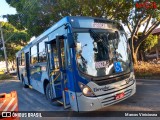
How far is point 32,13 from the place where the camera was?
13.2 m

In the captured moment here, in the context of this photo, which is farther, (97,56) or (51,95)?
(51,95)

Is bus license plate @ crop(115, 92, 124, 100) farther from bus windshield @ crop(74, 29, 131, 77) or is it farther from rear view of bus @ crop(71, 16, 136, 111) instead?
bus windshield @ crop(74, 29, 131, 77)

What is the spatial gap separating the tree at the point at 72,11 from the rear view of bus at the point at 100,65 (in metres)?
5.19

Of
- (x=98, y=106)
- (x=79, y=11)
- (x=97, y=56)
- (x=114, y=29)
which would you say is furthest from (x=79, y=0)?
(x=98, y=106)

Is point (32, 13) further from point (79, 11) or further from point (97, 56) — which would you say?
point (97, 56)

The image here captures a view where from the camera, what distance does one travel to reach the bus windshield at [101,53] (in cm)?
555

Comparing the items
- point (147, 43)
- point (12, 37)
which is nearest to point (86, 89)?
point (147, 43)

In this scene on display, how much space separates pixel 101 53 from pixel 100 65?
39 centimetres

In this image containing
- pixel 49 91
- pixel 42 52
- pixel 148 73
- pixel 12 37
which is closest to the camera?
pixel 49 91

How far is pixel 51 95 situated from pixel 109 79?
2.80 m

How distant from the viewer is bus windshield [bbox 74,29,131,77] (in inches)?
219

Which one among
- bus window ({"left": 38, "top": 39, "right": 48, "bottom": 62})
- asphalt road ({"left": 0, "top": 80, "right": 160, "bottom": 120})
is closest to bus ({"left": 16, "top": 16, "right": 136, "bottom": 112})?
asphalt road ({"left": 0, "top": 80, "right": 160, "bottom": 120})

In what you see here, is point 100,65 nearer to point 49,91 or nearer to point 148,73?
point 49,91

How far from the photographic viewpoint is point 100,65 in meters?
5.67
